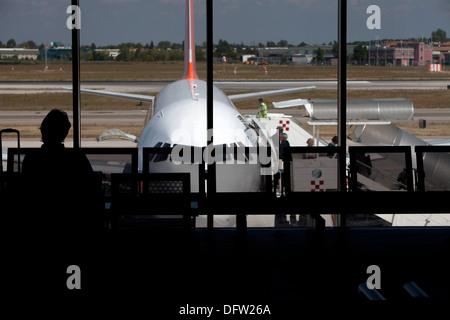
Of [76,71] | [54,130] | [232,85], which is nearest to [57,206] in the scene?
[54,130]

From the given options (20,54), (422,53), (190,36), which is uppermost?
(20,54)

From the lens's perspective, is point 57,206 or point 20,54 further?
point 20,54

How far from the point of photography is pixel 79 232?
9.59 feet

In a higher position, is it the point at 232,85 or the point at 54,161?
the point at 232,85

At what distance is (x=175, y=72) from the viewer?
49312mm

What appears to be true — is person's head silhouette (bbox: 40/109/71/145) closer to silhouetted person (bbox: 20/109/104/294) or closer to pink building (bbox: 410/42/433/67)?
silhouetted person (bbox: 20/109/104/294)

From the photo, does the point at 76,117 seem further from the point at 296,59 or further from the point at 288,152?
the point at 296,59

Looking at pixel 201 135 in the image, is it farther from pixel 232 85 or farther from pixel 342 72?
pixel 232 85

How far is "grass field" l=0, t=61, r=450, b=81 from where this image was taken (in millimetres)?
44406

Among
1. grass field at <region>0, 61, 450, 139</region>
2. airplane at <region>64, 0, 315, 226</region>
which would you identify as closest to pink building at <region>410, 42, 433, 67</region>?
grass field at <region>0, 61, 450, 139</region>

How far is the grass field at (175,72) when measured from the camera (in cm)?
4441
